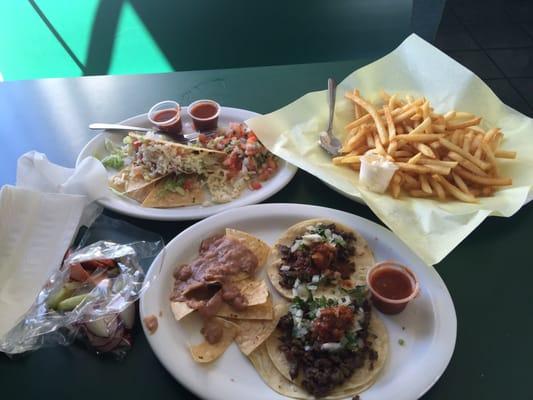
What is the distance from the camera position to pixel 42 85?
307 cm

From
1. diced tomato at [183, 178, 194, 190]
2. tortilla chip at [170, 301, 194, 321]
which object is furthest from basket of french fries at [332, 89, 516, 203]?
tortilla chip at [170, 301, 194, 321]

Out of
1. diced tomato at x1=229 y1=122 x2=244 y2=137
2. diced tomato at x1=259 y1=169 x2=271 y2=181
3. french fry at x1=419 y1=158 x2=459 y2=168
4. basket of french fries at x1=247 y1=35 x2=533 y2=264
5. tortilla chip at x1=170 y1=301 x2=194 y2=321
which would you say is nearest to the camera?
tortilla chip at x1=170 y1=301 x2=194 y2=321

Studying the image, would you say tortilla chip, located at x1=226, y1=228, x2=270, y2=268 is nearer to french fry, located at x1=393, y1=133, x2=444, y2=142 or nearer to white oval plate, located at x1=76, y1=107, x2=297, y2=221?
white oval plate, located at x1=76, y1=107, x2=297, y2=221

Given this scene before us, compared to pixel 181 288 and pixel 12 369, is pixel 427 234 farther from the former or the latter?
pixel 12 369

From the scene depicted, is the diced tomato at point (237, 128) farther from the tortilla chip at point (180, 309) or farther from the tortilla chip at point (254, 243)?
the tortilla chip at point (180, 309)

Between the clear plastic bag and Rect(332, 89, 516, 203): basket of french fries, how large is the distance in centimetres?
124

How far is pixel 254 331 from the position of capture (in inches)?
66.5

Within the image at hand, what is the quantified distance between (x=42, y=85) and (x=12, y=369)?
2.18m

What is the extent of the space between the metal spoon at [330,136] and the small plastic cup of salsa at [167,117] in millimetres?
878

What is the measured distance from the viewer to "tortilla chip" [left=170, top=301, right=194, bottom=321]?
1667 mm

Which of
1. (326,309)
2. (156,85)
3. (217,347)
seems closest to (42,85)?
(156,85)

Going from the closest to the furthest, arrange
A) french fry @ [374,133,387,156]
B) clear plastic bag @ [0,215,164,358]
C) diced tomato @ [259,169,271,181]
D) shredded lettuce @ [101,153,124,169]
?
clear plastic bag @ [0,215,164,358] → french fry @ [374,133,387,156] → diced tomato @ [259,169,271,181] → shredded lettuce @ [101,153,124,169]

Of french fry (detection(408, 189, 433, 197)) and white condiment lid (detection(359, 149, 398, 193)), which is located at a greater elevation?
white condiment lid (detection(359, 149, 398, 193))

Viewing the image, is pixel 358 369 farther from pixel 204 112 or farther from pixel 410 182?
pixel 204 112
